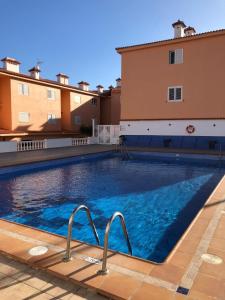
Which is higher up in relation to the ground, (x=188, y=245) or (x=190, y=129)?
(x=190, y=129)

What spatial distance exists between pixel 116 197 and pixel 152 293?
18.7 ft

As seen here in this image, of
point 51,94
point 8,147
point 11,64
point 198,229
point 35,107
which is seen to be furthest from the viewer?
point 51,94

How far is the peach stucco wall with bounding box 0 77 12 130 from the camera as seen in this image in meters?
20.6

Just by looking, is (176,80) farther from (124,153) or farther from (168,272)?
(168,272)

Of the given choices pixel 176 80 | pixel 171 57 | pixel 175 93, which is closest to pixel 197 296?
pixel 175 93

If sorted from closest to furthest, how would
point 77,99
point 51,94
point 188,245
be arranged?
point 188,245, point 51,94, point 77,99

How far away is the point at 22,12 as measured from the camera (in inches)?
653

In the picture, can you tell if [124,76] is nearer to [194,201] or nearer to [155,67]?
[155,67]

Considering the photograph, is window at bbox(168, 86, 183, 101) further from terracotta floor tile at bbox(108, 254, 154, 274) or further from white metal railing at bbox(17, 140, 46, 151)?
terracotta floor tile at bbox(108, 254, 154, 274)

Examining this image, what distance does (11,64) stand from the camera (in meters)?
21.8

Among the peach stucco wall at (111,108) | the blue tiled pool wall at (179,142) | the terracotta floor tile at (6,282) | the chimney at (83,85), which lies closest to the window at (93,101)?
the peach stucco wall at (111,108)

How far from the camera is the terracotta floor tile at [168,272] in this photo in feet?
10.6

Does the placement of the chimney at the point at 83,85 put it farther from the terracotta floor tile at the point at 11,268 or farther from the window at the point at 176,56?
the terracotta floor tile at the point at 11,268

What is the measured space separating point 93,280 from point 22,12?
1778 cm
